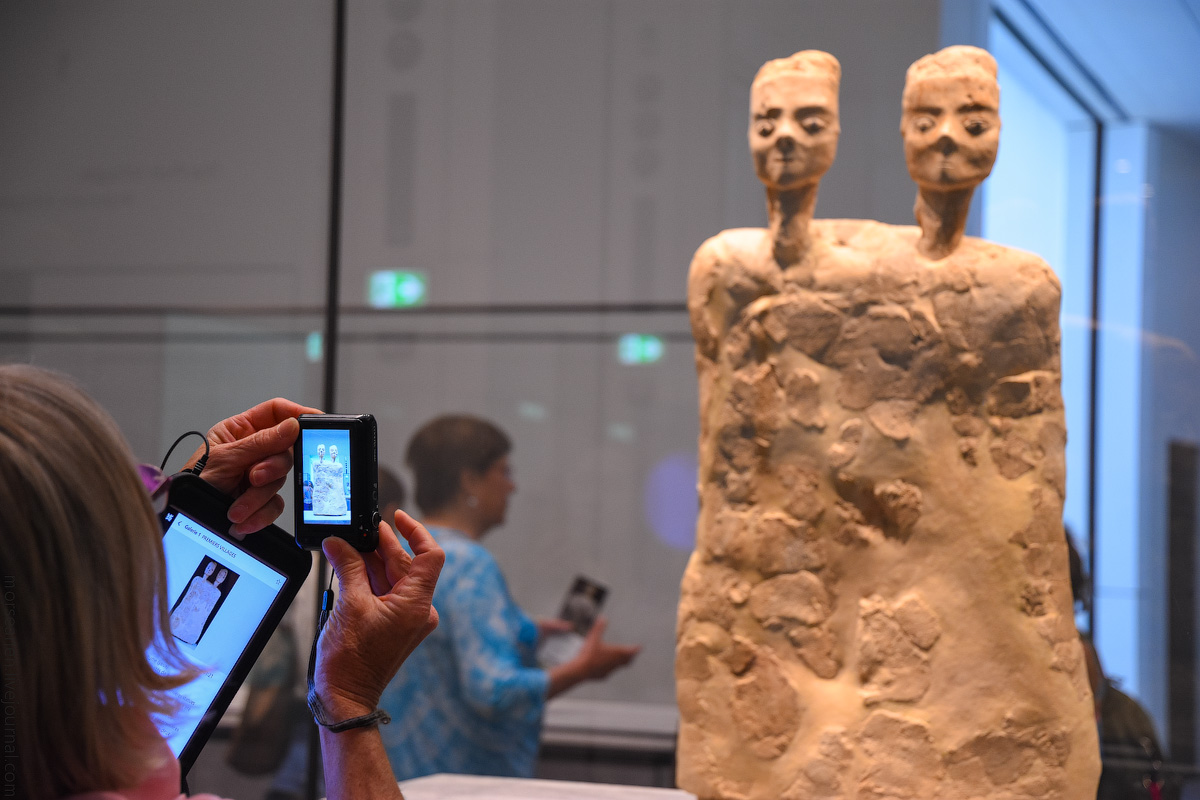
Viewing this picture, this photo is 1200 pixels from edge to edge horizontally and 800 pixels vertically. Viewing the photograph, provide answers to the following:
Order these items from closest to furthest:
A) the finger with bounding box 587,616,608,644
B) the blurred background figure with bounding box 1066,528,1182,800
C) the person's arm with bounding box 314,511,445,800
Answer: the person's arm with bounding box 314,511,445,800 < the blurred background figure with bounding box 1066,528,1182,800 < the finger with bounding box 587,616,608,644

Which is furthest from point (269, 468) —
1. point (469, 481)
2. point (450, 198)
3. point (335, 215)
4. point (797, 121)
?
point (335, 215)

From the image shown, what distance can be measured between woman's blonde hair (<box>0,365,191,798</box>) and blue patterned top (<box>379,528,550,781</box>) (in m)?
1.81

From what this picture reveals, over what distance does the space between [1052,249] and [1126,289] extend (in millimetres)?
249

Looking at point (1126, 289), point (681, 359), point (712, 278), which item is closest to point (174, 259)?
point (681, 359)

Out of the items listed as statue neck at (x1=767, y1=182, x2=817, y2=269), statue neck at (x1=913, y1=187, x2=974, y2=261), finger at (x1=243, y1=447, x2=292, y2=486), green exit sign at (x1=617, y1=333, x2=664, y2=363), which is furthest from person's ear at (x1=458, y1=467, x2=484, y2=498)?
finger at (x1=243, y1=447, x2=292, y2=486)

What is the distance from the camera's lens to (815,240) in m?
2.21

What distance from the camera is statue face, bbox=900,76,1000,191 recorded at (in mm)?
2102

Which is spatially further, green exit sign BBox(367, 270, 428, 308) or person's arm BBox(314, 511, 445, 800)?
green exit sign BBox(367, 270, 428, 308)

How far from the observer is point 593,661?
3.16 metres

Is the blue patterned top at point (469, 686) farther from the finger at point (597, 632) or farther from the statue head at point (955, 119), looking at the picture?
the statue head at point (955, 119)

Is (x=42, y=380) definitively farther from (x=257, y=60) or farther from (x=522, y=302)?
(x=257, y=60)

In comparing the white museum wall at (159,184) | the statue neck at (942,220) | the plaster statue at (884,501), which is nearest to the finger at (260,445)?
the plaster statue at (884,501)

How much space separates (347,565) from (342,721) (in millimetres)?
148

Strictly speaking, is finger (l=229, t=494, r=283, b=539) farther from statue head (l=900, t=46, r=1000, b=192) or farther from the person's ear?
the person's ear
